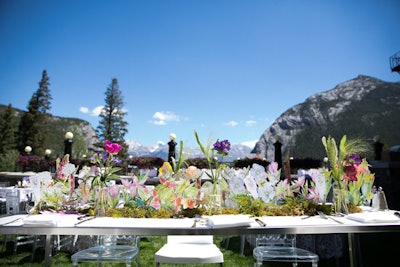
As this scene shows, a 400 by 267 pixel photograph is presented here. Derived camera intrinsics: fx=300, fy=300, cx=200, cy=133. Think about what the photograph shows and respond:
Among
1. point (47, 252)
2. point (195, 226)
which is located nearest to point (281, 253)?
point (195, 226)

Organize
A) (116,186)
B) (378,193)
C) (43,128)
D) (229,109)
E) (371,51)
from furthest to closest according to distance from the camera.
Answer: (229,109)
(371,51)
(43,128)
(378,193)
(116,186)

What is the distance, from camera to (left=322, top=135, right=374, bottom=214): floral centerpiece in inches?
71.6

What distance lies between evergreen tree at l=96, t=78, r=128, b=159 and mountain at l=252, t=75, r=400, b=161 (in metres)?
27.9

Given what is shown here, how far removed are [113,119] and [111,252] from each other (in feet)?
95.9

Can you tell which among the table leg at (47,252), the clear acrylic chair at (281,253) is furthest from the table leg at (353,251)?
the table leg at (47,252)

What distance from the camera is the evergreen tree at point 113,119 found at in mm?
29672

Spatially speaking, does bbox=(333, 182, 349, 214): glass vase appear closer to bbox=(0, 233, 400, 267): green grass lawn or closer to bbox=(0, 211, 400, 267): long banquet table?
bbox=(0, 211, 400, 267): long banquet table

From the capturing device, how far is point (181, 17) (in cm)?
1523

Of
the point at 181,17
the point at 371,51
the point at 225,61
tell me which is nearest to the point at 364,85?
the point at 371,51

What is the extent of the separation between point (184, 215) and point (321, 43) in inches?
1347

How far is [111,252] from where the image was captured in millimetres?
2020

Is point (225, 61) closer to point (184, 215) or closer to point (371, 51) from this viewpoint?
point (184, 215)

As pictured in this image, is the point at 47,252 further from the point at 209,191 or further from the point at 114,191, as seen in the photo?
the point at 209,191

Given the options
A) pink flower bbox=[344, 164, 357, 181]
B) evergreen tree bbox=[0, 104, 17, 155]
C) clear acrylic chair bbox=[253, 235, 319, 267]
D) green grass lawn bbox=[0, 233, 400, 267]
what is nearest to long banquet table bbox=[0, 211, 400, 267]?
pink flower bbox=[344, 164, 357, 181]
